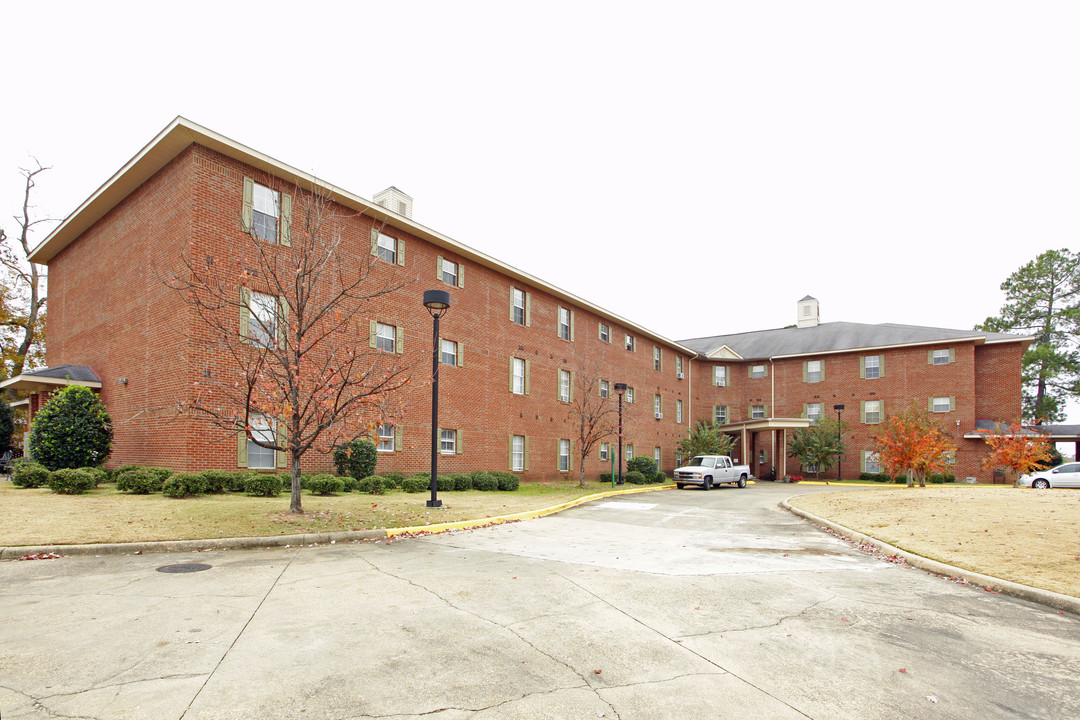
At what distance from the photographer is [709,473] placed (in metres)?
31.9

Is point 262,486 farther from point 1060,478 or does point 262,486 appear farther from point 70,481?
point 1060,478

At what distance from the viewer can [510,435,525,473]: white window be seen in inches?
1106

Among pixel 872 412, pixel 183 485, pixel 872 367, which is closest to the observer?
pixel 183 485

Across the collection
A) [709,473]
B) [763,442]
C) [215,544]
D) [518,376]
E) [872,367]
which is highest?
[872,367]

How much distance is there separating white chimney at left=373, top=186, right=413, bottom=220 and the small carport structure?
27635mm

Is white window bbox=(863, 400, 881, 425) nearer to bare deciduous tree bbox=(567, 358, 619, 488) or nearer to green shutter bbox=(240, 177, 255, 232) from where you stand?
bare deciduous tree bbox=(567, 358, 619, 488)

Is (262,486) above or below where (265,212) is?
below

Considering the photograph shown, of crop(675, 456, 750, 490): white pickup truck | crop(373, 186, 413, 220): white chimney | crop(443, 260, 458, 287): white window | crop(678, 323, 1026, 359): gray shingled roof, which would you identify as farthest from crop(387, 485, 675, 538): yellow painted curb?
crop(678, 323, 1026, 359): gray shingled roof

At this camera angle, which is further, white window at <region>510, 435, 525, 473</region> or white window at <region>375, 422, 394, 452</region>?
white window at <region>510, 435, 525, 473</region>

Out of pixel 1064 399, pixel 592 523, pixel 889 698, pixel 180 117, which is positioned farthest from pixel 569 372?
pixel 1064 399

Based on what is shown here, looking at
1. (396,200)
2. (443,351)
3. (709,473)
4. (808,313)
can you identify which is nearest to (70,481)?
(443,351)

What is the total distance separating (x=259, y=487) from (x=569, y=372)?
2010 centimetres

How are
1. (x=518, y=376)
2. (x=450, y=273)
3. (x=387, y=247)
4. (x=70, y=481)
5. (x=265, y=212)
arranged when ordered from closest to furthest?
1. (x=70, y=481)
2. (x=265, y=212)
3. (x=387, y=247)
4. (x=450, y=273)
5. (x=518, y=376)

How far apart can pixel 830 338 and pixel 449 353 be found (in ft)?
109
